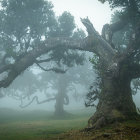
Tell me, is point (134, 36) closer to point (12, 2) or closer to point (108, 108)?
point (108, 108)

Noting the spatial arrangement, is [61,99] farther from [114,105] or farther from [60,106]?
[114,105]

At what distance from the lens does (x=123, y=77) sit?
765 inches

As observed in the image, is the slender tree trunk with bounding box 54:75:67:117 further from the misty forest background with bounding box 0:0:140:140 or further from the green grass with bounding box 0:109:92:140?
the misty forest background with bounding box 0:0:140:140

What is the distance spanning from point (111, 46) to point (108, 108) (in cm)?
868

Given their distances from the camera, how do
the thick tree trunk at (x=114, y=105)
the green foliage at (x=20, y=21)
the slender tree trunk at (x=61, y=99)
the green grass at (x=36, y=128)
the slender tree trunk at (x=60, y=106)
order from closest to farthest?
the thick tree trunk at (x=114, y=105) < the green grass at (x=36, y=128) < the green foliage at (x=20, y=21) < the slender tree trunk at (x=60, y=106) < the slender tree trunk at (x=61, y=99)

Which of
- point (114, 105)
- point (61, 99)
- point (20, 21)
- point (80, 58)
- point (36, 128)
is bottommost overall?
point (36, 128)

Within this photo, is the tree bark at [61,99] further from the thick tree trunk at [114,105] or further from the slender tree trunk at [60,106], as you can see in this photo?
the thick tree trunk at [114,105]

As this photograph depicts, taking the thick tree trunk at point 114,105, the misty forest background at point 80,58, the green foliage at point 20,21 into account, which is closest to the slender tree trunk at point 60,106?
the misty forest background at point 80,58

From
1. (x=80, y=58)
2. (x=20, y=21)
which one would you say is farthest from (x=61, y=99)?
(x=20, y=21)

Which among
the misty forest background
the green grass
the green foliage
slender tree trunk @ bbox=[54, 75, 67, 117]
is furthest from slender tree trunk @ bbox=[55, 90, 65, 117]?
the green foliage

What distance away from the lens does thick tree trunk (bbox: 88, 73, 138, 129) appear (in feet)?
47.5

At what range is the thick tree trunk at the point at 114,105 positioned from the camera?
14.5 metres

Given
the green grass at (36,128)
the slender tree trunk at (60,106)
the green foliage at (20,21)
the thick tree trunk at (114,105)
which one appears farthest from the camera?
the slender tree trunk at (60,106)

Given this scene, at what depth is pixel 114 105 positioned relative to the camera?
16.2 metres
